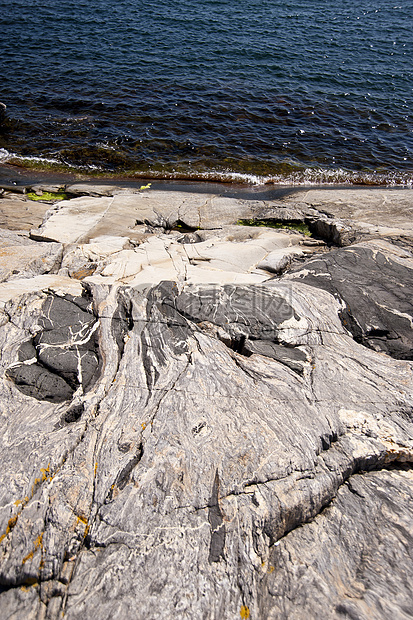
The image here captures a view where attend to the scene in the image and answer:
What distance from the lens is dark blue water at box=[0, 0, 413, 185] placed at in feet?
54.2

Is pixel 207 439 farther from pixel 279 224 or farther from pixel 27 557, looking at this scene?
pixel 279 224

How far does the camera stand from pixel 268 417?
4508 millimetres

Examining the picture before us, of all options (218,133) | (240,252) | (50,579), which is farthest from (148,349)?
(218,133)

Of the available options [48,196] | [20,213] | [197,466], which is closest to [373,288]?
[197,466]

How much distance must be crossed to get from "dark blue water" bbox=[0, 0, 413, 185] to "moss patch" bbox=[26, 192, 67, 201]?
9.75ft

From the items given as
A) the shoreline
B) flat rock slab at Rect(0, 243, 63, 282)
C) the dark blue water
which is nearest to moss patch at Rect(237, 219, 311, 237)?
the shoreline

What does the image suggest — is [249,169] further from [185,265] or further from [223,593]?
[223,593]

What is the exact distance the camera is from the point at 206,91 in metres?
20.8

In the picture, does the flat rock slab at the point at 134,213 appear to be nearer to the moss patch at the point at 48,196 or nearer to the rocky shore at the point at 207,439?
the moss patch at the point at 48,196

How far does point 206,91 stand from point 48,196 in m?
12.5

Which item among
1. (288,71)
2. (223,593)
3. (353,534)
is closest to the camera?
(223,593)

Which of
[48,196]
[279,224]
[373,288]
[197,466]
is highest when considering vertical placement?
[373,288]

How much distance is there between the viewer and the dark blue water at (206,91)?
54.2 feet

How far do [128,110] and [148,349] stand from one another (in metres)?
17.8
